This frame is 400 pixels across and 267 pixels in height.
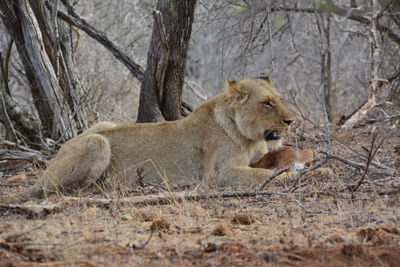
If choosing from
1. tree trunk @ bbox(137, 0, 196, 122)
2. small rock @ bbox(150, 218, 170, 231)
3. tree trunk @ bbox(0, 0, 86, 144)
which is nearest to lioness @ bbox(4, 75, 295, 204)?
tree trunk @ bbox(137, 0, 196, 122)

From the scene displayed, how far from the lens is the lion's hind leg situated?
18.9 ft

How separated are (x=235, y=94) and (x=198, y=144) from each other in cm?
65

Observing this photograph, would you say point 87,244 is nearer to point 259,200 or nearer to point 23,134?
point 259,200

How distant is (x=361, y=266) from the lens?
2.76 meters

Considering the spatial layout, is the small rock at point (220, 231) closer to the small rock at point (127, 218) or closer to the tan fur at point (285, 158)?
the small rock at point (127, 218)

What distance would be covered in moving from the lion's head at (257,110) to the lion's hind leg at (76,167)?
54.7 inches

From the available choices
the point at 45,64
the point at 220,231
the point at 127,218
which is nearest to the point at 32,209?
the point at 127,218

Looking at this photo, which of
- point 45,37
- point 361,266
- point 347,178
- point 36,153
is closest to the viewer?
point 361,266

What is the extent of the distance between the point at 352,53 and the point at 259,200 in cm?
1156

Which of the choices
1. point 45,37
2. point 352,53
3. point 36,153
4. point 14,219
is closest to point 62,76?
point 45,37

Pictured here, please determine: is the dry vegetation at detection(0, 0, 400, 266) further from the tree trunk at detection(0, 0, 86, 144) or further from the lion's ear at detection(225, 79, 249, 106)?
the lion's ear at detection(225, 79, 249, 106)

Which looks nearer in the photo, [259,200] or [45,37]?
[259,200]

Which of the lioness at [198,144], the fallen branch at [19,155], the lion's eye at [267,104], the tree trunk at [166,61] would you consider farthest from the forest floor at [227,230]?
the tree trunk at [166,61]

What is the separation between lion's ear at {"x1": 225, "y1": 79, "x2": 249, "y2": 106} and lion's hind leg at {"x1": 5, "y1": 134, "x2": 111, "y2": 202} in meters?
1.36
